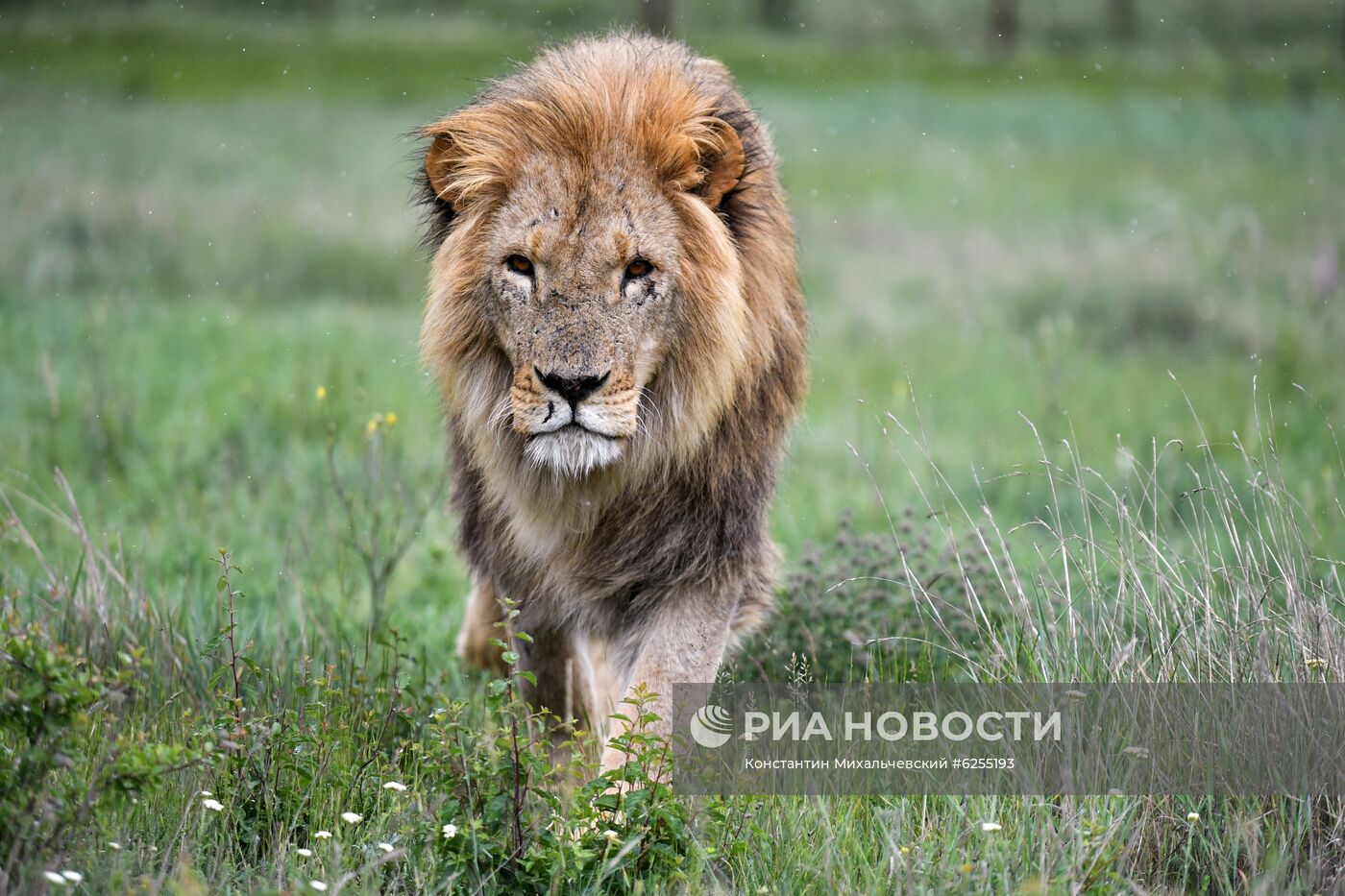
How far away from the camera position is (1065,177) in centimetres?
1731

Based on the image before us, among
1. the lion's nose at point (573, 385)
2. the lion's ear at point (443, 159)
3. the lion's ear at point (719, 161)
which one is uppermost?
the lion's ear at point (719, 161)

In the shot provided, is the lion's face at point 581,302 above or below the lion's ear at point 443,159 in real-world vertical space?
below

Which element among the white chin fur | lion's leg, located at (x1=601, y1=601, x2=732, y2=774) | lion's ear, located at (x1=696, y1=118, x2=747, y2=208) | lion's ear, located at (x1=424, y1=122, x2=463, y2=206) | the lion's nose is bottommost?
lion's leg, located at (x1=601, y1=601, x2=732, y2=774)

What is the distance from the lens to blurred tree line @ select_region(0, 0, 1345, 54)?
29625 mm

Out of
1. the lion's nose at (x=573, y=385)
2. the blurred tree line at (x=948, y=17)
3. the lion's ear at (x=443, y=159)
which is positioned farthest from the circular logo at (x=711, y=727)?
the blurred tree line at (x=948, y=17)

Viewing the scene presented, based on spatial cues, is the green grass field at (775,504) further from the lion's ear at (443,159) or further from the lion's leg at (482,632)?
the lion's ear at (443,159)

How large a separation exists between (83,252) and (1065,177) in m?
11.4

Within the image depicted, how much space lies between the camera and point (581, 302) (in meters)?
3.95

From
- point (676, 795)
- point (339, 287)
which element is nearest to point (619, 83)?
point (676, 795)

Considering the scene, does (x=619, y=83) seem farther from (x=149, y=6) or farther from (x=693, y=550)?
(x=149, y=6)

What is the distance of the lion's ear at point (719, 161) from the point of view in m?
4.22

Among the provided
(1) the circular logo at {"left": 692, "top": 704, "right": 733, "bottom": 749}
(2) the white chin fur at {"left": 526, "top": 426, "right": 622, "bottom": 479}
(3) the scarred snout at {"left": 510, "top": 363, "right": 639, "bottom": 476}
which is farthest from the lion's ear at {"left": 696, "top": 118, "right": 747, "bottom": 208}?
(1) the circular logo at {"left": 692, "top": 704, "right": 733, "bottom": 749}

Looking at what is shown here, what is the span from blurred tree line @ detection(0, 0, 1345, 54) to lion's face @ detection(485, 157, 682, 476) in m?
24.9

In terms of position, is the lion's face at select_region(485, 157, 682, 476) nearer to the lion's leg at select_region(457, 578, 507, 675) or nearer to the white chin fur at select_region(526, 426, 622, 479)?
the white chin fur at select_region(526, 426, 622, 479)
